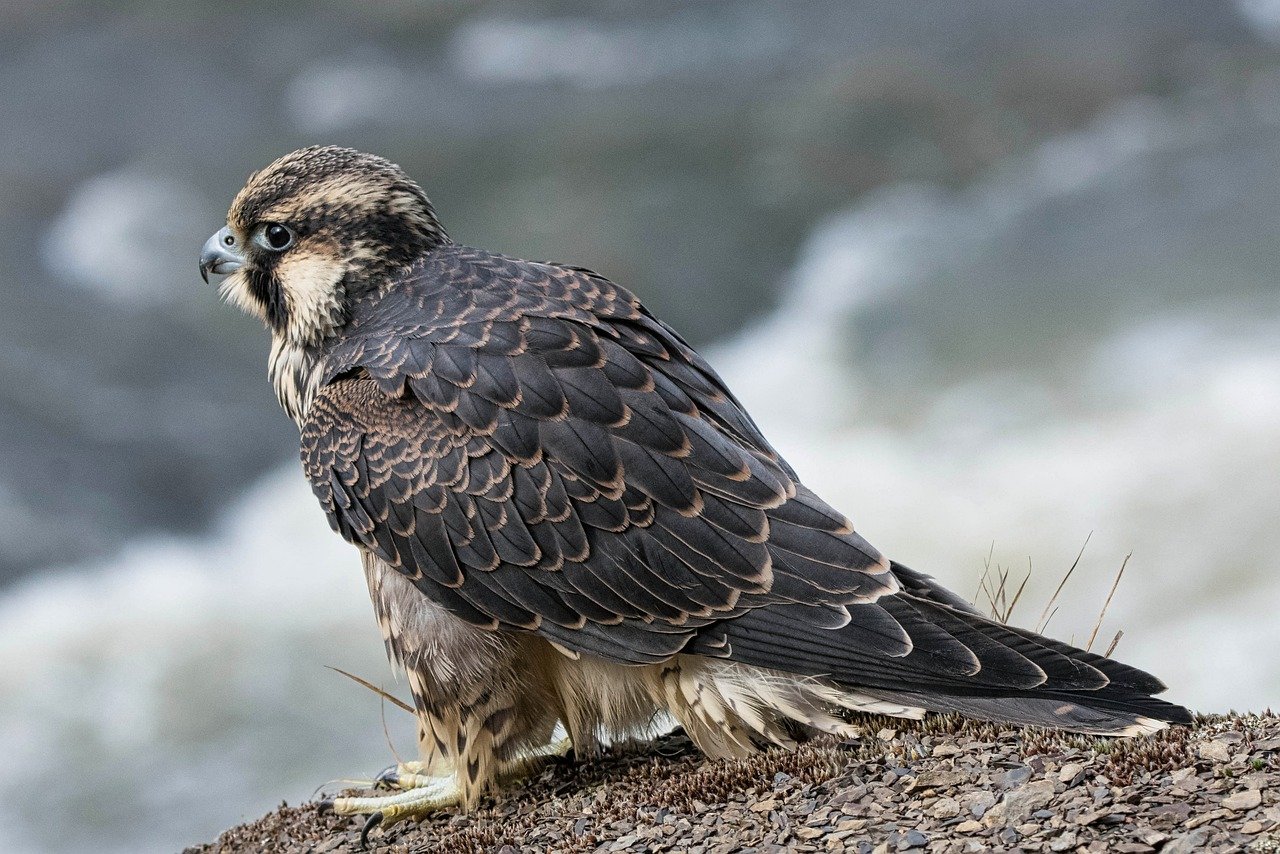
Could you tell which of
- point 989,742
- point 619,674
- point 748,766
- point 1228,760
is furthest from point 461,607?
point 1228,760

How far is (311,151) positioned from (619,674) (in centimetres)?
240

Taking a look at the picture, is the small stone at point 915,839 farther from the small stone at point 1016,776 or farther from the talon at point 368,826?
the talon at point 368,826

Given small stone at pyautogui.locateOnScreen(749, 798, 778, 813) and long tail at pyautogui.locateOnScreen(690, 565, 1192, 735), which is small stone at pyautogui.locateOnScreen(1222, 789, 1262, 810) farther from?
small stone at pyautogui.locateOnScreen(749, 798, 778, 813)

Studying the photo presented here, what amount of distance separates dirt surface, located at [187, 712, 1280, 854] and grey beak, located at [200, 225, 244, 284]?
2300 mm

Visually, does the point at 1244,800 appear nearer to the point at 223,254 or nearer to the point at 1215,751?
the point at 1215,751

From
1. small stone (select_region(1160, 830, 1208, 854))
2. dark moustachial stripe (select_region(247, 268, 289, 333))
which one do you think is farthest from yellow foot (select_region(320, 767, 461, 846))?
small stone (select_region(1160, 830, 1208, 854))

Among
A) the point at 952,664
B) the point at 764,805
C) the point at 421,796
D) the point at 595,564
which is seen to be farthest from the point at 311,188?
the point at 952,664

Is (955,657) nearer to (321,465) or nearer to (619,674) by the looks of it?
(619,674)

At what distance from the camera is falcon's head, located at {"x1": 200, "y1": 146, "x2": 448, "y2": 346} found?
16.6 ft

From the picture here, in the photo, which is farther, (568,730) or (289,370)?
(289,370)

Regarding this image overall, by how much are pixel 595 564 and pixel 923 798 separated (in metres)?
1.23

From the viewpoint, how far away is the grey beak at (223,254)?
17.3 feet

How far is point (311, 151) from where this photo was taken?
523 cm

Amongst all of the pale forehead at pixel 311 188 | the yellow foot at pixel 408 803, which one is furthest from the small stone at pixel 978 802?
the pale forehead at pixel 311 188
